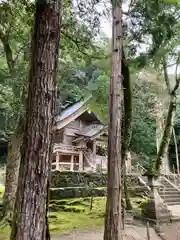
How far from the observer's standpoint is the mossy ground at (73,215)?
6477 millimetres

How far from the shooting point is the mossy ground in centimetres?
648

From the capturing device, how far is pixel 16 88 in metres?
5.52

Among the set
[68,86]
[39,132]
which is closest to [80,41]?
[68,86]

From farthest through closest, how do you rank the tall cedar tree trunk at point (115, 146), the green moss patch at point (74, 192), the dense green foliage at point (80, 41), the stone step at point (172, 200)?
1. the stone step at point (172, 200)
2. the green moss patch at point (74, 192)
3. the dense green foliage at point (80, 41)
4. the tall cedar tree trunk at point (115, 146)

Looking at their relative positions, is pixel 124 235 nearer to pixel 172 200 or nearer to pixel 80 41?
pixel 80 41

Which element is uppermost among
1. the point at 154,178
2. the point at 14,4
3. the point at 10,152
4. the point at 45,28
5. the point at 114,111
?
the point at 14,4

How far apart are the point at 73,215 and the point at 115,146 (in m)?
4.20

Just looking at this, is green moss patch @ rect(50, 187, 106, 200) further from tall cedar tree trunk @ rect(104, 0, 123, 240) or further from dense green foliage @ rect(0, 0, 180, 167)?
tall cedar tree trunk @ rect(104, 0, 123, 240)

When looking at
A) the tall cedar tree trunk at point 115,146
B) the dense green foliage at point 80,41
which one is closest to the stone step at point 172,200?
the dense green foliage at point 80,41

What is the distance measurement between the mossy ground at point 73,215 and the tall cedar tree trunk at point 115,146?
2.16 meters

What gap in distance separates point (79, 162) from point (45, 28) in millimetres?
12045

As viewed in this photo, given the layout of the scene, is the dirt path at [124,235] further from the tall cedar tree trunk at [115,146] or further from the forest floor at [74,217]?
the tall cedar tree trunk at [115,146]

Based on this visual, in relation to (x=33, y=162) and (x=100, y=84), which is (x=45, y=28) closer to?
(x=33, y=162)

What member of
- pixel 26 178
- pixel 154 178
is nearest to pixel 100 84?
pixel 154 178
